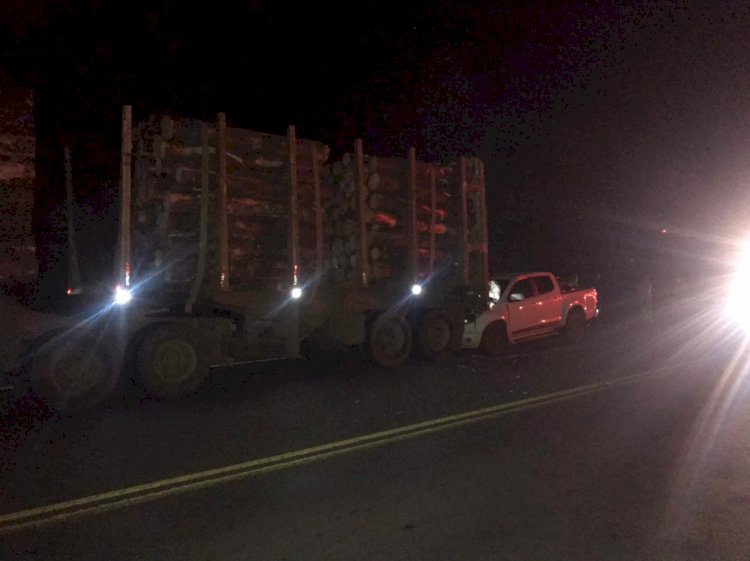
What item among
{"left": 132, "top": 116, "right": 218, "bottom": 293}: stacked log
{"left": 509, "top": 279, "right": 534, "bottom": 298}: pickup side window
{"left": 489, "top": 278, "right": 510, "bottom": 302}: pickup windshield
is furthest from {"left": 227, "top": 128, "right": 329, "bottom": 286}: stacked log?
{"left": 509, "top": 279, "right": 534, "bottom": 298}: pickup side window

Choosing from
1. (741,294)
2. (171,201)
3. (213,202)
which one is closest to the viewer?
(171,201)

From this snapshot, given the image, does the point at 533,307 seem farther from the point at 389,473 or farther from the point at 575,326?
the point at 389,473

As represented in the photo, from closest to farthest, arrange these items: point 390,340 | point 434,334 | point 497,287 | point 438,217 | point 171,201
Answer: point 171,201 < point 390,340 < point 434,334 < point 438,217 < point 497,287

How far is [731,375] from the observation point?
426 inches

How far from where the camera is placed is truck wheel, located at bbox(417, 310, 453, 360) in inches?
496

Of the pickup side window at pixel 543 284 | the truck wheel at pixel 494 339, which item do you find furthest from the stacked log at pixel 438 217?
the pickup side window at pixel 543 284

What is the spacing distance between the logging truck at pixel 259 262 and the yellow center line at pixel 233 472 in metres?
3.21

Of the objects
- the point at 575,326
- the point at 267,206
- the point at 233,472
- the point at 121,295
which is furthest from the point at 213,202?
the point at 575,326

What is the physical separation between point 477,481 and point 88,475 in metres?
3.33

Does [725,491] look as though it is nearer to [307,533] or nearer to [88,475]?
[307,533]

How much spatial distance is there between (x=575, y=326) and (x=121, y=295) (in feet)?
35.4

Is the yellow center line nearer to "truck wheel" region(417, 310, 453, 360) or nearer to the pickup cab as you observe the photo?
"truck wheel" region(417, 310, 453, 360)

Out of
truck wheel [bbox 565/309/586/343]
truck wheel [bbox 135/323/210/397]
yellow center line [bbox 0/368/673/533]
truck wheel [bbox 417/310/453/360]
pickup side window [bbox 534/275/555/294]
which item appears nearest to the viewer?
yellow center line [bbox 0/368/673/533]

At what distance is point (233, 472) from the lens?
6.12 m
